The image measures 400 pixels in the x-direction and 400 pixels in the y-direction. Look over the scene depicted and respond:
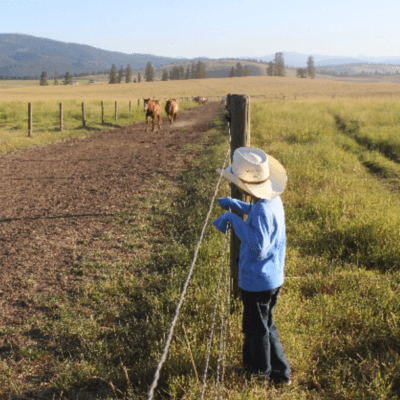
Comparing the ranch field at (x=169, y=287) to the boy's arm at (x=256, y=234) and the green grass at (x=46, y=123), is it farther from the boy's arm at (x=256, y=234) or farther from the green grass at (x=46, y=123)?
the green grass at (x=46, y=123)

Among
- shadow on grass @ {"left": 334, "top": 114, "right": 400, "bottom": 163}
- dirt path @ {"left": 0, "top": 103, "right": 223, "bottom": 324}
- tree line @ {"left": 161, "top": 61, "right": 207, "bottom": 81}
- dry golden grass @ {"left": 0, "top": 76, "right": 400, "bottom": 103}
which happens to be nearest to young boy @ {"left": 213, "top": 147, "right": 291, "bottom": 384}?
dirt path @ {"left": 0, "top": 103, "right": 223, "bottom": 324}

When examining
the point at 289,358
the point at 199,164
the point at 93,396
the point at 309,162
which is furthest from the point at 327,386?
the point at 199,164

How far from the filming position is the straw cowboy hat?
210cm

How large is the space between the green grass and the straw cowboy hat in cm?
1132

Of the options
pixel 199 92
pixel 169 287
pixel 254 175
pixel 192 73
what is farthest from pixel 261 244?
pixel 192 73

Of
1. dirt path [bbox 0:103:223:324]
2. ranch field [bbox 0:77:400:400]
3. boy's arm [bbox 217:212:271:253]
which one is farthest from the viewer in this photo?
dirt path [bbox 0:103:223:324]

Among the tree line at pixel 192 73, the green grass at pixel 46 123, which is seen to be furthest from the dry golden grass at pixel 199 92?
the tree line at pixel 192 73

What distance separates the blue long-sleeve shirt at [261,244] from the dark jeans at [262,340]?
11 centimetres

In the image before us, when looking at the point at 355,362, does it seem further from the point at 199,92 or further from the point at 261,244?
the point at 199,92

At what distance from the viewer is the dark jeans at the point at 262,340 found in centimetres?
234

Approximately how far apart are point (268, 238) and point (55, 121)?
1788 cm

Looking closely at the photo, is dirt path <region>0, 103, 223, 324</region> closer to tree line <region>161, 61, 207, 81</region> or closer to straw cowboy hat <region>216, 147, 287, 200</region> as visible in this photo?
straw cowboy hat <region>216, 147, 287, 200</region>

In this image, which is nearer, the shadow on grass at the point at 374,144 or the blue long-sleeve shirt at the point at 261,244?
the blue long-sleeve shirt at the point at 261,244

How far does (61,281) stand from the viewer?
4.14 meters
